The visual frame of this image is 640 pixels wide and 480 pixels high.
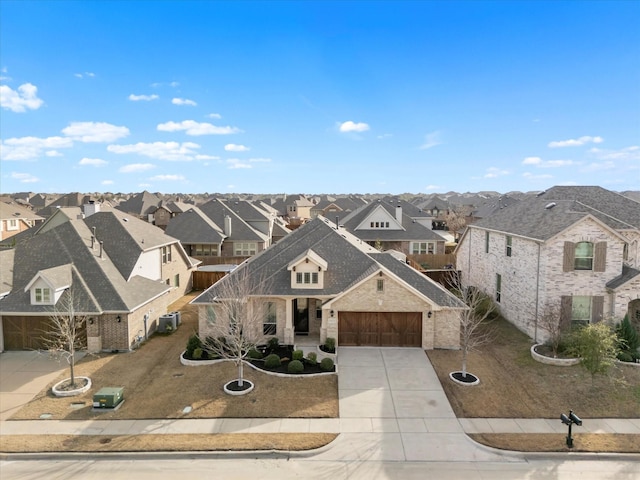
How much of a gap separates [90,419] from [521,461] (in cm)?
1552

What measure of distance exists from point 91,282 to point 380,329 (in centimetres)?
1629

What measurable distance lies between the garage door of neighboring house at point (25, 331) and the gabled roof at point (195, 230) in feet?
70.1

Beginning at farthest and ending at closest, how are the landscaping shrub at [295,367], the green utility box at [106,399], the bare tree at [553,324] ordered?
the bare tree at [553,324], the landscaping shrub at [295,367], the green utility box at [106,399]

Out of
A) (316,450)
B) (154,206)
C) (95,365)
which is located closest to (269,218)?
(154,206)

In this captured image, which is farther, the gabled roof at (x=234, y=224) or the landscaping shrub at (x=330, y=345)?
the gabled roof at (x=234, y=224)

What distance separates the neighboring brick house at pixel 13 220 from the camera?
58094mm

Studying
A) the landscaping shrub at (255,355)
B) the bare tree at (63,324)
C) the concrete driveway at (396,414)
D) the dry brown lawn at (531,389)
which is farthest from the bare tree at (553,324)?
the bare tree at (63,324)

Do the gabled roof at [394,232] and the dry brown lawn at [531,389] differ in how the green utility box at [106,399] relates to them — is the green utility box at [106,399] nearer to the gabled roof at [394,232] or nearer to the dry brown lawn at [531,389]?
the dry brown lawn at [531,389]

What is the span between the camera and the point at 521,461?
45.0 feet

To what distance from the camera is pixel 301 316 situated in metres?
24.8

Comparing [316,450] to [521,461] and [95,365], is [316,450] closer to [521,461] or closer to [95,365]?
[521,461]

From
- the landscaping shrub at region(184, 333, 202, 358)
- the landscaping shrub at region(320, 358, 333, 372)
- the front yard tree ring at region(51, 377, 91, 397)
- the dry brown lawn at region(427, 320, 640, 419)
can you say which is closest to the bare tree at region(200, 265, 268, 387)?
the landscaping shrub at region(184, 333, 202, 358)

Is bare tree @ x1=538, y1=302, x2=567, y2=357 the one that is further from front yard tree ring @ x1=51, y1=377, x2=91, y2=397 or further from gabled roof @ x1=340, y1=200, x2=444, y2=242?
gabled roof @ x1=340, y1=200, x2=444, y2=242

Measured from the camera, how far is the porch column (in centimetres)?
2311
